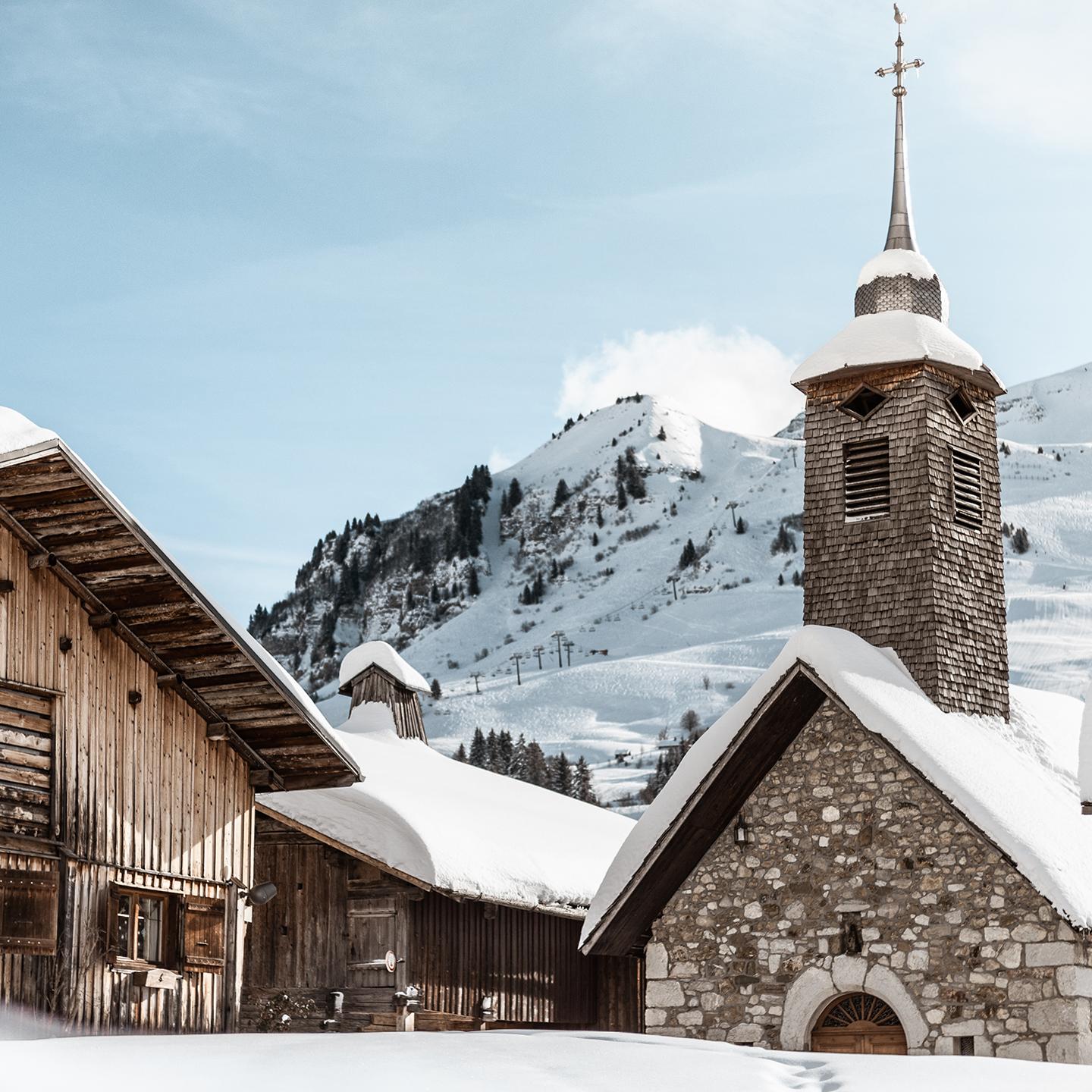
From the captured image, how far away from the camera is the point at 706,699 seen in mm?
105688

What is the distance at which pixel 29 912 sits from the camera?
45.3 ft

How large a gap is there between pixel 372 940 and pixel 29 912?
11.3 m

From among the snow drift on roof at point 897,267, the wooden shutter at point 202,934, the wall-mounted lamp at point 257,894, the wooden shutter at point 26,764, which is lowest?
the wooden shutter at point 202,934

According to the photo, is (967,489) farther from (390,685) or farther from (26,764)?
(26,764)

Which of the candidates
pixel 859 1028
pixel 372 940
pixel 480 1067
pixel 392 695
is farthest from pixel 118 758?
pixel 392 695

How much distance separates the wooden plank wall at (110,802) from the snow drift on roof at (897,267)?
45.3 ft

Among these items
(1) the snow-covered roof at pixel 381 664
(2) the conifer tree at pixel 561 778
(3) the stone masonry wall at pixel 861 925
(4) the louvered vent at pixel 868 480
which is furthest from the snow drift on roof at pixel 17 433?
(2) the conifer tree at pixel 561 778

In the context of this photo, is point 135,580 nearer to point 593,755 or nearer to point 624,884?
point 624,884

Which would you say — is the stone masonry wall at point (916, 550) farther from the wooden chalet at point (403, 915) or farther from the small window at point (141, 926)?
the small window at point (141, 926)

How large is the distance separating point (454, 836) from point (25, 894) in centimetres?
1138

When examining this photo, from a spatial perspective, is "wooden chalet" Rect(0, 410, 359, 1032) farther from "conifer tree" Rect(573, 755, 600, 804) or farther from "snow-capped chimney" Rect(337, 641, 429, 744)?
"conifer tree" Rect(573, 755, 600, 804)

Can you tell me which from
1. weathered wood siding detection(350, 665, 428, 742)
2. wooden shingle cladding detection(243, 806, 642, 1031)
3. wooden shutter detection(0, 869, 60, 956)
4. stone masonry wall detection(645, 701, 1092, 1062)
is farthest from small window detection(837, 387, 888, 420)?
wooden shutter detection(0, 869, 60, 956)

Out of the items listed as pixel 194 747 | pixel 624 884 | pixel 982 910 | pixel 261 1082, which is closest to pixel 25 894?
pixel 194 747

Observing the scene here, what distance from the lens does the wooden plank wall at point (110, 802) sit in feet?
46.5
